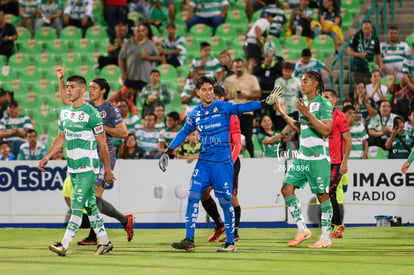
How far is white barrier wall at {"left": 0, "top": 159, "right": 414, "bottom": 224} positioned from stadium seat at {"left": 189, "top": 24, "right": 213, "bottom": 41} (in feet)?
21.7

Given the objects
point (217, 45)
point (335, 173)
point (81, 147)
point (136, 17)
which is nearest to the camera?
point (81, 147)

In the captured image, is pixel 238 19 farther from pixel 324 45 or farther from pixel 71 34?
pixel 71 34

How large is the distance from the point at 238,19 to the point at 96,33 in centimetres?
411

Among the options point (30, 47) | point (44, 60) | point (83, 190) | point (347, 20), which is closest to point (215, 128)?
point (83, 190)

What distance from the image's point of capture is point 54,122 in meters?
19.3

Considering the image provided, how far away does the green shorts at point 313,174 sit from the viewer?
9578 mm

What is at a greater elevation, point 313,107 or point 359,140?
point 313,107

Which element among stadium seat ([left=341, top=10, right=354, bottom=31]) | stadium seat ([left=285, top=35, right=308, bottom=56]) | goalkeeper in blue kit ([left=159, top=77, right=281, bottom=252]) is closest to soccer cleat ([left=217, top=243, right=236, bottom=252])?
goalkeeper in blue kit ([left=159, top=77, right=281, bottom=252])

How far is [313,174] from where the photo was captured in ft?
31.5

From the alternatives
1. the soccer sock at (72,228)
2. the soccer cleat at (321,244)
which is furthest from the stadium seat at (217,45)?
the soccer sock at (72,228)

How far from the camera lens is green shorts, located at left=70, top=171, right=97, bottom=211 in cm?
880

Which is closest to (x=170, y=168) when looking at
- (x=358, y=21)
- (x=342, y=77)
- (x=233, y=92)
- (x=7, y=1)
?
(x=233, y=92)

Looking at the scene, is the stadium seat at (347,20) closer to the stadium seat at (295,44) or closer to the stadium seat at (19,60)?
the stadium seat at (295,44)

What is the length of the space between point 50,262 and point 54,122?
1132 cm
